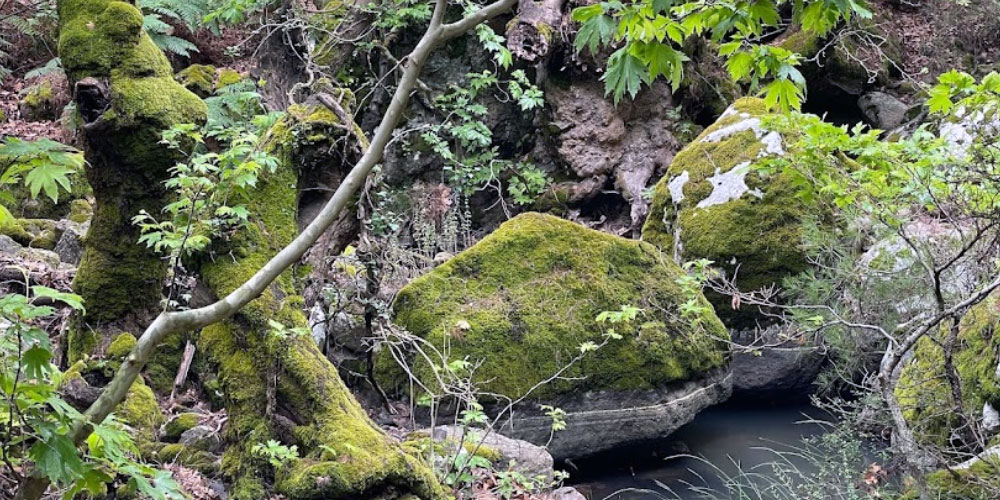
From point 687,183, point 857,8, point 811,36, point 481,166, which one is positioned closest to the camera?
point 857,8

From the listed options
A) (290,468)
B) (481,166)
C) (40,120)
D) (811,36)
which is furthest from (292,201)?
(811,36)

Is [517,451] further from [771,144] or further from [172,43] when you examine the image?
[172,43]

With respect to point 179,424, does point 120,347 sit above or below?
above

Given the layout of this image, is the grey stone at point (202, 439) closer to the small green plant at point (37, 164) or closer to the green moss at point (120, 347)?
the green moss at point (120, 347)

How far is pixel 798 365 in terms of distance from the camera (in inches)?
281

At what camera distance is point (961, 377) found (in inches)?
198

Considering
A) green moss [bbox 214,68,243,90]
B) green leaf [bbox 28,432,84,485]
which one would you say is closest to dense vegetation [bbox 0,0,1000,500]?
green leaf [bbox 28,432,84,485]

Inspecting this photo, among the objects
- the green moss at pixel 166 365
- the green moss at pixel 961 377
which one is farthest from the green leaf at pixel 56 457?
the green moss at pixel 961 377

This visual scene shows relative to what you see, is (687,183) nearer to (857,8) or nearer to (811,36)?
(811,36)

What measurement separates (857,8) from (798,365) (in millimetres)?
5490

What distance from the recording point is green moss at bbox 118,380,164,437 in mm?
3977

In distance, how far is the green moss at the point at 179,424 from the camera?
4270 mm

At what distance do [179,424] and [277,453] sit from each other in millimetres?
1052

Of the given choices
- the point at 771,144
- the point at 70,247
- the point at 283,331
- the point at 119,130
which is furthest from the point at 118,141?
the point at 771,144
